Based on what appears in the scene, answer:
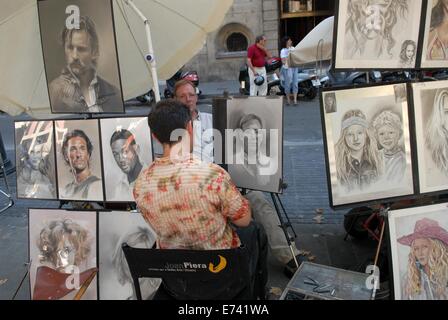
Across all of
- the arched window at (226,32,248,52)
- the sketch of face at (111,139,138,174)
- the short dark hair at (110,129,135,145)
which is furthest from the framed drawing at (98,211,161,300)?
the arched window at (226,32,248,52)

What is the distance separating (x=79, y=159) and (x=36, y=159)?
332 millimetres

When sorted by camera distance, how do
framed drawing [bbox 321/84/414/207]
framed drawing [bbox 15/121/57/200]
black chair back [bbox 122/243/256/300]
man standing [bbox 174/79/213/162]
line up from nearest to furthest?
black chair back [bbox 122/243/256/300]
framed drawing [bbox 321/84/414/207]
framed drawing [bbox 15/121/57/200]
man standing [bbox 174/79/213/162]

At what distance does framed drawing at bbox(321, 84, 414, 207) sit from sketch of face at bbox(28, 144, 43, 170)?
183 cm

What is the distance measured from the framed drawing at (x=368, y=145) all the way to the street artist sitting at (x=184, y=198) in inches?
25.9

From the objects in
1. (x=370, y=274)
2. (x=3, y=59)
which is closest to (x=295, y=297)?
(x=370, y=274)

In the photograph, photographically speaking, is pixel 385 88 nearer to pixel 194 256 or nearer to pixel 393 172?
pixel 393 172

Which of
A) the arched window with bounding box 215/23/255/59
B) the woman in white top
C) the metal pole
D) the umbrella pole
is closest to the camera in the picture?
the umbrella pole

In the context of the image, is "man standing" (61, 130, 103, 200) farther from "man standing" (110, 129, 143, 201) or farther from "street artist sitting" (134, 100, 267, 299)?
"street artist sitting" (134, 100, 267, 299)

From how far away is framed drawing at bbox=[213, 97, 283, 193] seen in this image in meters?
2.70

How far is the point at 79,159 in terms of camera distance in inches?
A: 110

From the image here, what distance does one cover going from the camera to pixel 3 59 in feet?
9.44

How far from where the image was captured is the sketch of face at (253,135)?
9.04 ft

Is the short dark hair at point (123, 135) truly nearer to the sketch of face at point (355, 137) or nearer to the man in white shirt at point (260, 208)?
the man in white shirt at point (260, 208)

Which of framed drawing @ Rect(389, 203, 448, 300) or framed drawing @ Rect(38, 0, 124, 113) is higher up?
framed drawing @ Rect(38, 0, 124, 113)
